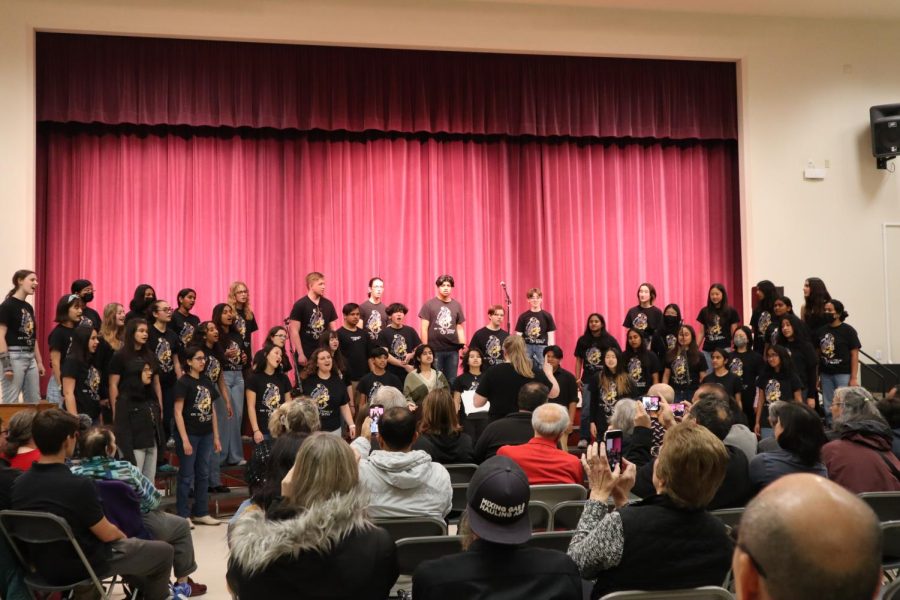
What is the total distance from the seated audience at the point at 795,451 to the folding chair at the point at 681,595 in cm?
165

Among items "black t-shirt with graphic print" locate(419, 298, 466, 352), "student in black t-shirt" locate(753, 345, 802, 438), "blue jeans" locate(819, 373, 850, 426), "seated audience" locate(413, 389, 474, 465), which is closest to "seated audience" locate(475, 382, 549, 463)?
"seated audience" locate(413, 389, 474, 465)

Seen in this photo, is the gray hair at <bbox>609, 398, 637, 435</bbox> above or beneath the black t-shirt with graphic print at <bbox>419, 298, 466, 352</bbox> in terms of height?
beneath

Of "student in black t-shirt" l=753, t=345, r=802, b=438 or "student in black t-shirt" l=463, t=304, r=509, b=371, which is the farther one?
"student in black t-shirt" l=463, t=304, r=509, b=371

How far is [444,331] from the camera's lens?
417 inches

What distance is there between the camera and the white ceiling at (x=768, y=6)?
1160cm

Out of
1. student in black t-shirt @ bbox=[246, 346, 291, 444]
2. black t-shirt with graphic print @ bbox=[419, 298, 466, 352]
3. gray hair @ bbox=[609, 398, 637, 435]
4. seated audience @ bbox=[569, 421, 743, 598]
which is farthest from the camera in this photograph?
black t-shirt with graphic print @ bbox=[419, 298, 466, 352]

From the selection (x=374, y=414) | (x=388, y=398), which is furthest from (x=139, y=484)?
(x=388, y=398)

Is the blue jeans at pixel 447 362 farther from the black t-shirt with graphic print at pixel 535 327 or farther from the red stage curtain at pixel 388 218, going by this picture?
the red stage curtain at pixel 388 218

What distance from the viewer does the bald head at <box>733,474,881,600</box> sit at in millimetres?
1229

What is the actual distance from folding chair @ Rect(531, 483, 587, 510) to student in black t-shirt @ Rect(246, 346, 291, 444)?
3946 mm

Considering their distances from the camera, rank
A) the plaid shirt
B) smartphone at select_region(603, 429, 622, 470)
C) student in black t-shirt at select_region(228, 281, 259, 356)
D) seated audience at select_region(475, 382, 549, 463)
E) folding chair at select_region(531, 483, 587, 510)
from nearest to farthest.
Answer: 1. smartphone at select_region(603, 429, 622, 470)
2. the plaid shirt
3. folding chair at select_region(531, 483, 587, 510)
4. seated audience at select_region(475, 382, 549, 463)
5. student in black t-shirt at select_region(228, 281, 259, 356)

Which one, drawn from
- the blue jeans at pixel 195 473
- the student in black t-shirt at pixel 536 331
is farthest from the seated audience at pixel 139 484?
the student in black t-shirt at pixel 536 331

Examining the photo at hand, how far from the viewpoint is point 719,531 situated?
117 inches

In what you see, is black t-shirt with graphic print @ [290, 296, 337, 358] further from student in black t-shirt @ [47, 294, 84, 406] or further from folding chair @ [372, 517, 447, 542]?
folding chair @ [372, 517, 447, 542]
